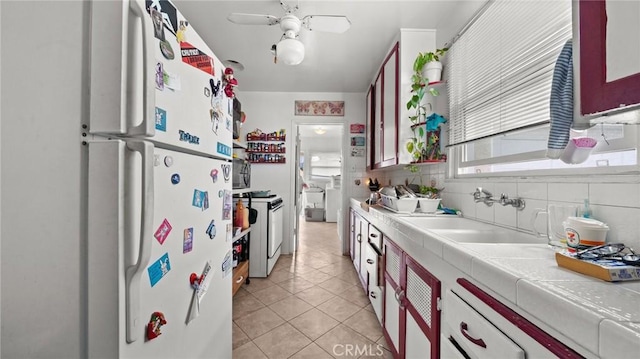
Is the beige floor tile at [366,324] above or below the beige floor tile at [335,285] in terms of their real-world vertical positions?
below

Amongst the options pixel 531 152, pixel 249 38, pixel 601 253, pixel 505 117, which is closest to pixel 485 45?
pixel 505 117

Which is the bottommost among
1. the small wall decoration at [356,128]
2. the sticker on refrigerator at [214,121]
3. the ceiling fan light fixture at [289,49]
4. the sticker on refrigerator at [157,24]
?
the sticker on refrigerator at [214,121]

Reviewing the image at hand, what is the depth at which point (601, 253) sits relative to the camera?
0.62 m

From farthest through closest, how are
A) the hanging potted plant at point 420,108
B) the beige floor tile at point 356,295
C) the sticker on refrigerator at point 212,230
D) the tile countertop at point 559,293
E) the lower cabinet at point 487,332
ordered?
the beige floor tile at point 356,295
the hanging potted plant at point 420,108
the sticker on refrigerator at point 212,230
the lower cabinet at point 487,332
the tile countertop at point 559,293

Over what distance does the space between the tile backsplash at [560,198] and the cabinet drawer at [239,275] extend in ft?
6.39

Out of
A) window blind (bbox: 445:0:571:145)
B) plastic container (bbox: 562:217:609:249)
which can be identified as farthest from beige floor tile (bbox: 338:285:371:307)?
plastic container (bbox: 562:217:609:249)

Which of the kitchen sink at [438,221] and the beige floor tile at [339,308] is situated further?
the beige floor tile at [339,308]

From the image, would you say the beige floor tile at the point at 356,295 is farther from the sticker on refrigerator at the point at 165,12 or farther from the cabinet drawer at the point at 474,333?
the sticker on refrigerator at the point at 165,12

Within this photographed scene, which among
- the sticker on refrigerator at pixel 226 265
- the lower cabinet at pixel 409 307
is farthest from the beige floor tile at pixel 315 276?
the sticker on refrigerator at pixel 226 265

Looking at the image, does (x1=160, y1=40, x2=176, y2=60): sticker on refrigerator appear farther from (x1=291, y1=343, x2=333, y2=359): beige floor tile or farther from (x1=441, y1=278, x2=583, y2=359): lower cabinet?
(x1=291, y1=343, x2=333, y2=359): beige floor tile

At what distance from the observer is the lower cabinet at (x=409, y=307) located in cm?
93

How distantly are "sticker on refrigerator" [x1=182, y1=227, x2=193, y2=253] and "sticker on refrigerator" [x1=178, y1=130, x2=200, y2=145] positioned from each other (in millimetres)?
336

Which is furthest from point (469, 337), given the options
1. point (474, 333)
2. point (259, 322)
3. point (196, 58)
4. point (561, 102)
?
point (259, 322)

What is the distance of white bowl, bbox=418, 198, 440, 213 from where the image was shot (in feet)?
5.47
